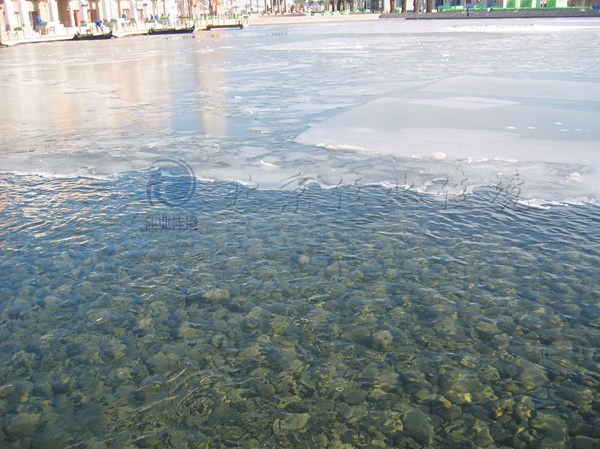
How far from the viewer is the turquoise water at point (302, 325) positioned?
3047mm

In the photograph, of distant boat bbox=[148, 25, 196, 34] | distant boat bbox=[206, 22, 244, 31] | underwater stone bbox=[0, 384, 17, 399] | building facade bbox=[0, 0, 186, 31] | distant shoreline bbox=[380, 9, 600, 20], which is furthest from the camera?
distant boat bbox=[206, 22, 244, 31]

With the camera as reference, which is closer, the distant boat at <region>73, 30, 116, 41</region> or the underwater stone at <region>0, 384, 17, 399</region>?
the underwater stone at <region>0, 384, 17, 399</region>

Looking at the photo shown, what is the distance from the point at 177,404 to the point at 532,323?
2.42m

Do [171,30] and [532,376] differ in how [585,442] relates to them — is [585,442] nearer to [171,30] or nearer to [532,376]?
[532,376]

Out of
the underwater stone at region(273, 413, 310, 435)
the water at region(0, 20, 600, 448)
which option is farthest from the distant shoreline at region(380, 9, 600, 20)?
the underwater stone at region(273, 413, 310, 435)

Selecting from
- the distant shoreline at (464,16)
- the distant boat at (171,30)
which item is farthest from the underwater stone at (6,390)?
the distant shoreline at (464,16)

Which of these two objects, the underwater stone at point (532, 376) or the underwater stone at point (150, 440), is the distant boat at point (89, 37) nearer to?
the underwater stone at point (150, 440)

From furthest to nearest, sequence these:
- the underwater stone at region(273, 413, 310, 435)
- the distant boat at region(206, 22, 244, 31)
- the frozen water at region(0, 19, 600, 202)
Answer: the distant boat at region(206, 22, 244, 31) → the frozen water at region(0, 19, 600, 202) → the underwater stone at region(273, 413, 310, 435)

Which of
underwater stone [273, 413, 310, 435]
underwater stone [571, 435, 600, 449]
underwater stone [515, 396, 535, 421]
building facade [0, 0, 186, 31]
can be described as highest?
building facade [0, 0, 186, 31]

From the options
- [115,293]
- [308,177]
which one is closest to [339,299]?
[115,293]

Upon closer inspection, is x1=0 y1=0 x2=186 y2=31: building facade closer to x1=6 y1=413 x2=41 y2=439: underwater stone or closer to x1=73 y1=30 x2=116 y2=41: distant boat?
x1=73 y1=30 x2=116 y2=41: distant boat

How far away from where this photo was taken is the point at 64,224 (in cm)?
582

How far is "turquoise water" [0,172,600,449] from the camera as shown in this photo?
10.00ft

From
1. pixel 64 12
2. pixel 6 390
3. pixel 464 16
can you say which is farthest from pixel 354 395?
pixel 464 16
